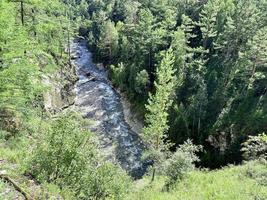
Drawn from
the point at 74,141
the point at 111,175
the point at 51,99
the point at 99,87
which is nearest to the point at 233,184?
the point at 111,175

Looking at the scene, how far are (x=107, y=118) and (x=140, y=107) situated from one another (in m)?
6.04

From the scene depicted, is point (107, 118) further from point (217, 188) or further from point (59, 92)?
point (217, 188)

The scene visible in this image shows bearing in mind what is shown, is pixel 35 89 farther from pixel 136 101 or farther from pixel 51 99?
pixel 136 101

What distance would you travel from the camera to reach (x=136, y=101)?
216 feet

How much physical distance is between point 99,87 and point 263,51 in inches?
1479

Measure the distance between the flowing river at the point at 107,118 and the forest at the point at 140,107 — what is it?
0.68 ft

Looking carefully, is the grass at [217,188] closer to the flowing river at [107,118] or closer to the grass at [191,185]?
the grass at [191,185]

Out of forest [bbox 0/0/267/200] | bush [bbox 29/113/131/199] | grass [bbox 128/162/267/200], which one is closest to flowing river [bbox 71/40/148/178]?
forest [bbox 0/0/267/200]

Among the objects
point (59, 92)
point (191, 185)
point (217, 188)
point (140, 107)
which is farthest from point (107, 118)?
point (217, 188)

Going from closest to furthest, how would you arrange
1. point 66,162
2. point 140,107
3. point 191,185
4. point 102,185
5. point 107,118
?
1. point 66,162
2. point 102,185
3. point 191,185
4. point 107,118
5. point 140,107

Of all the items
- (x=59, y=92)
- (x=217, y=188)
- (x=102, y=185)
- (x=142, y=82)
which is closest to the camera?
(x=102, y=185)

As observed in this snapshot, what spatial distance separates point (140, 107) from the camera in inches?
2495

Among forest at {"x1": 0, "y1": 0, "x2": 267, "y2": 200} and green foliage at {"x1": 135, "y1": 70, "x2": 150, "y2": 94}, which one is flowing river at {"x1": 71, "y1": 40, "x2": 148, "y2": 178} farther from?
green foliage at {"x1": 135, "y1": 70, "x2": 150, "y2": 94}

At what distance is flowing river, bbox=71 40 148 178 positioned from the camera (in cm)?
5041
